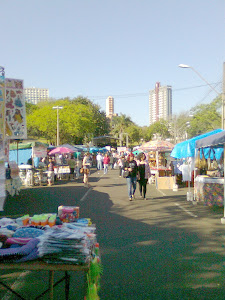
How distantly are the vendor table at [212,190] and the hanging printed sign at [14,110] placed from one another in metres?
6.43

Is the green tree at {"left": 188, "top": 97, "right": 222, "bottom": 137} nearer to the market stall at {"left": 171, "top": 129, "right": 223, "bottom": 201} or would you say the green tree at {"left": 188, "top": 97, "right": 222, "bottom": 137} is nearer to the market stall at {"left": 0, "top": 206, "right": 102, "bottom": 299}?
the market stall at {"left": 171, "top": 129, "right": 223, "bottom": 201}

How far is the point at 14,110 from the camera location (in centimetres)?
858

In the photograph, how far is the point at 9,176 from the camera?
548 inches

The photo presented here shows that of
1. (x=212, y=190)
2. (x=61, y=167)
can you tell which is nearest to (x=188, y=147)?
(x=212, y=190)

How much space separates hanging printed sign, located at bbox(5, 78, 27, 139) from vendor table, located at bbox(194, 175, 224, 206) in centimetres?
643

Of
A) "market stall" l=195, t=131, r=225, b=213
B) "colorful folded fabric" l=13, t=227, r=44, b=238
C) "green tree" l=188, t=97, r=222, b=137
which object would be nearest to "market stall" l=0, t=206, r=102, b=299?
"colorful folded fabric" l=13, t=227, r=44, b=238

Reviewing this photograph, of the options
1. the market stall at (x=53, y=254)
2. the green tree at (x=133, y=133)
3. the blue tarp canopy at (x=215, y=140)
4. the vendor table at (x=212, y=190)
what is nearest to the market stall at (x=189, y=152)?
the vendor table at (x=212, y=190)

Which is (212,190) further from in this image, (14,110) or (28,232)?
(28,232)

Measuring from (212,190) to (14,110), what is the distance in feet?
22.6

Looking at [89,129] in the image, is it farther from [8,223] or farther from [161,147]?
[8,223]

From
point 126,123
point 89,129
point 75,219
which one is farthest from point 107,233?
point 126,123

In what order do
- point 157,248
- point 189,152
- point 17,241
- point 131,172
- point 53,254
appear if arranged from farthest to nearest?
point 189,152, point 131,172, point 157,248, point 17,241, point 53,254

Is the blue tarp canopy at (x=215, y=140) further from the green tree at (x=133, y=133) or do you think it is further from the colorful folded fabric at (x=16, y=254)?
the green tree at (x=133, y=133)

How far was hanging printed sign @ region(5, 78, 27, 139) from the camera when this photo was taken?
330 inches
